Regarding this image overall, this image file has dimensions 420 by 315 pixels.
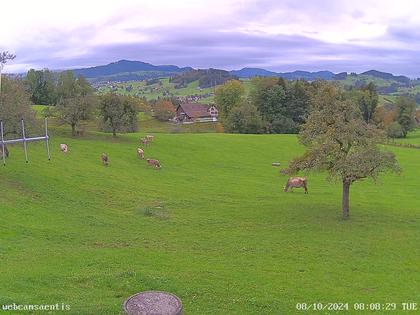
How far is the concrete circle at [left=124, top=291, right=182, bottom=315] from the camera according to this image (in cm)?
1175

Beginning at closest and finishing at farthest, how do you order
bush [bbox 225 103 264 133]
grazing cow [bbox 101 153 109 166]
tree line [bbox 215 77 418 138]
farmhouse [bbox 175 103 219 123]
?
grazing cow [bbox 101 153 109 166] < bush [bbox 225 103 264 133] < tree line [bbox 215 77 418 138] < farmhouse [bbox 175 103 219 123]

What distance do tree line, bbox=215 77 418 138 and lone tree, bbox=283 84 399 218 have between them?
63.3 m

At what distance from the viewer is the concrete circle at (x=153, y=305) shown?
1175cm

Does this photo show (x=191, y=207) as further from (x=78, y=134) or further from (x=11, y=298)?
(x=78, y=134)

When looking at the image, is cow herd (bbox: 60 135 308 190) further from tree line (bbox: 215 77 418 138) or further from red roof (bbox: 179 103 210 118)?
red roof (bbox: 179 103 210 118)

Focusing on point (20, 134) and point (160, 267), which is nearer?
point (160, 267)

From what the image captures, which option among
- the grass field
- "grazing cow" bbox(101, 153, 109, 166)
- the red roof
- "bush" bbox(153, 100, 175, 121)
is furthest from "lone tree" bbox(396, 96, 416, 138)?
"grazing cow" bbox(101, 153, 109, 166)

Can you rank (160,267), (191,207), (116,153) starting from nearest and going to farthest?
(160,267)
(191,207)
(116,153)

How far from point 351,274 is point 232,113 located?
86.7m

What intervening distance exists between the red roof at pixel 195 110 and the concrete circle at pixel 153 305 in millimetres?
153010

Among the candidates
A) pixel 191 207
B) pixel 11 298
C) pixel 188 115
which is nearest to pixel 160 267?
pixel 11 298

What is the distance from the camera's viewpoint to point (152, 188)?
41.7 meters

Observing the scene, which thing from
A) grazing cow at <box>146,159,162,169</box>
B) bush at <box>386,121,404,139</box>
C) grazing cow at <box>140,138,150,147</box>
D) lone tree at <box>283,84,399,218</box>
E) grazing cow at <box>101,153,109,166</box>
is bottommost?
bush at <box>386,121,404,139</box>

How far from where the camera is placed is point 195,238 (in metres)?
27.3
